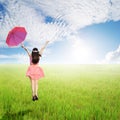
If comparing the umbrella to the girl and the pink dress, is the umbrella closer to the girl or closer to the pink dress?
the girl

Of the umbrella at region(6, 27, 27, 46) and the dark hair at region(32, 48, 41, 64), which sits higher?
the umbrella at region(6, 27, 27, 46)

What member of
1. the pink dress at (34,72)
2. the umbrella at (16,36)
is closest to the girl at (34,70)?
the pink dress at (34,72)

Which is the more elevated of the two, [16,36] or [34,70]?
[16,36]

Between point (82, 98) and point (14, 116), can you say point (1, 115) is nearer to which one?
Answer: point (14, 116)

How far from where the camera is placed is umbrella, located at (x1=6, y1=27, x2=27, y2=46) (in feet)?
35.7

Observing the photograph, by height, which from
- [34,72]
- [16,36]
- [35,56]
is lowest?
[34,72]

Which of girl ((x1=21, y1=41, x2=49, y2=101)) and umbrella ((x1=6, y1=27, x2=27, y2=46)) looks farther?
umbrella ((x1=6, y1=27, x2=27, y2=46))

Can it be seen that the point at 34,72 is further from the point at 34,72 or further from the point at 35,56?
the point at 35,56

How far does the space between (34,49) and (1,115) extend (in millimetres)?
2982

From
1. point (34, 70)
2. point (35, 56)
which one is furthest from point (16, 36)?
point (34, 70)

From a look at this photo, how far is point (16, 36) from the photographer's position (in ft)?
35.7

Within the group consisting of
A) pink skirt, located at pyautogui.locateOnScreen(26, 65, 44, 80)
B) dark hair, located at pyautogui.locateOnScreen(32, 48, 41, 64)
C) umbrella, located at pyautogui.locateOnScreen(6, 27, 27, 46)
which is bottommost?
pink skirt, located at pyautogui.locateOnScreen(26, 65, 44, 80)

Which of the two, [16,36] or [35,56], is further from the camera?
[16,36]

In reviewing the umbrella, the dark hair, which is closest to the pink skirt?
the dark hair
